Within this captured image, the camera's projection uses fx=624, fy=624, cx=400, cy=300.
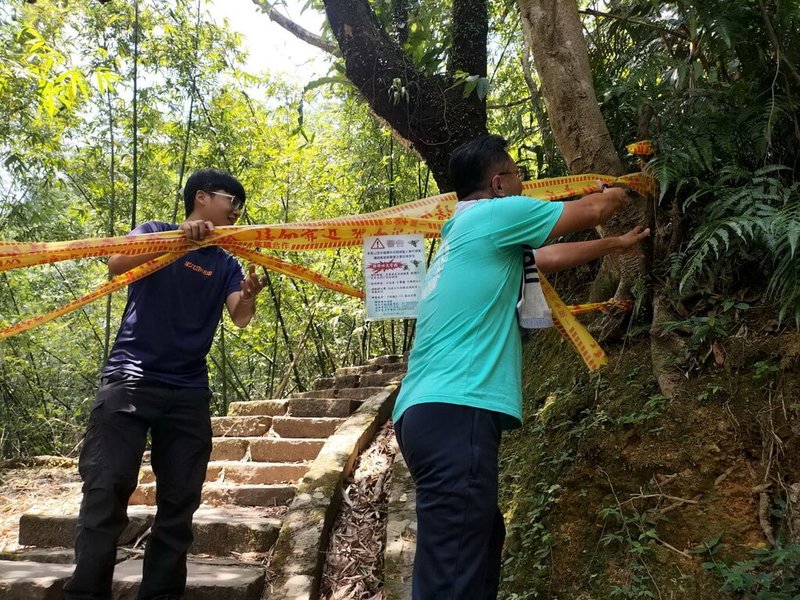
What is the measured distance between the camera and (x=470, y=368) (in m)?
1.81

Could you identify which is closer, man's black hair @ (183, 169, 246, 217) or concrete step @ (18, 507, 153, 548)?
man's black hair @ (183, 169, 246, 217)

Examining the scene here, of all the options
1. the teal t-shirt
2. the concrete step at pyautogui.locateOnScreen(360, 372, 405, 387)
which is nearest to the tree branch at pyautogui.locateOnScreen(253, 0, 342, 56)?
the concrete step at pyautogui.locateOnScreen(360, 372, 405, 387)

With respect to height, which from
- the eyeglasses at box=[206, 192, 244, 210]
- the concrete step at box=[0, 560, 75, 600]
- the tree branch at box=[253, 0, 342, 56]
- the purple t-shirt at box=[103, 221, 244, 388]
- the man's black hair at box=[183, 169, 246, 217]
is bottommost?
the concrete step at box=[0, 560, 75, 600]

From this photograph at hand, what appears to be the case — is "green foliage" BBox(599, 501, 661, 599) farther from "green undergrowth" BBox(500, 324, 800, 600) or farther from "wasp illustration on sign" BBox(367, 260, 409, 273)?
"wasp illustration on sign" BBox(367, 260, 409, 273)

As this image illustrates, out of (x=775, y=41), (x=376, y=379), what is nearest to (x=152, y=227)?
(x=775, y=41)

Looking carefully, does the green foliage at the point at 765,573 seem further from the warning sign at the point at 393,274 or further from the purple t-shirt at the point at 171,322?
the purple t-shirt at the point at 171,322

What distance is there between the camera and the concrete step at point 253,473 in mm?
4461

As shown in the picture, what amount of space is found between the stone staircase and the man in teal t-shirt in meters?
1.58

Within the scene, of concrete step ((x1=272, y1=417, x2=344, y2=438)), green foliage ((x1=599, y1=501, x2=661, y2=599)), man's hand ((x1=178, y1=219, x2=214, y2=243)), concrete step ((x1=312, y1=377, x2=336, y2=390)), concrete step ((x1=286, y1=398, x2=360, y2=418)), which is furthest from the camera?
concrete step ((x1=312, y1=377, x2=336, y2=390))

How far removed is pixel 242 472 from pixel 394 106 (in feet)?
10.2

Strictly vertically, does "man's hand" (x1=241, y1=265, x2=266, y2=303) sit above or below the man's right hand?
below

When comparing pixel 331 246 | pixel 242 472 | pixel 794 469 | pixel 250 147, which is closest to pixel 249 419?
pixel 242 472

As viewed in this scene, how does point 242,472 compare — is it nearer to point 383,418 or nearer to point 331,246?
point 383,418

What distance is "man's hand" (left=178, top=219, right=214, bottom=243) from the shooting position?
2459mm
